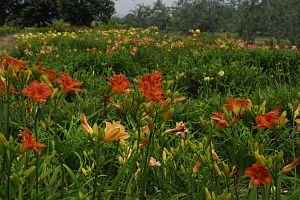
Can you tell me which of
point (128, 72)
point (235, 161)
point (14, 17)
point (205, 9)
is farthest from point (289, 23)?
point (14, 17)

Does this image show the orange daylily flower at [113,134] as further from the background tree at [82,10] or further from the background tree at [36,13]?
the background tree at [82,10]

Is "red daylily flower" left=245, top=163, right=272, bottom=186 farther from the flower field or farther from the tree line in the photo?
the tree line

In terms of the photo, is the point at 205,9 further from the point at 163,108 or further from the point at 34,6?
the point at 163,108

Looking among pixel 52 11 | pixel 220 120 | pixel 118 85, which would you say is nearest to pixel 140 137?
pixel 118 85

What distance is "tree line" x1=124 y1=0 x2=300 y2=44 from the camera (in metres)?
18.3

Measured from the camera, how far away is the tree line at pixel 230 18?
18297 millimetres

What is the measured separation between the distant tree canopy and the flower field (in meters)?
22.6

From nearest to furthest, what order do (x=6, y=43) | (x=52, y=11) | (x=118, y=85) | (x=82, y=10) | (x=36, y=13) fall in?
(x=118, y=85)
(x=6, y=43)
(x=36, y=13)
(x=52, y=11)
(x=82, y=10)

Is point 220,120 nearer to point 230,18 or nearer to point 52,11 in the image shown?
point 230,18

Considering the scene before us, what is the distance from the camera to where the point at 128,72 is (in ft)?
19.9

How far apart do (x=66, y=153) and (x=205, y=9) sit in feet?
69.1

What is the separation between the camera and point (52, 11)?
28.3m

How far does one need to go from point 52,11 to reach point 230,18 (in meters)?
12.9

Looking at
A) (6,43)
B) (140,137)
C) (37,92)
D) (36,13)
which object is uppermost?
(36,13)
